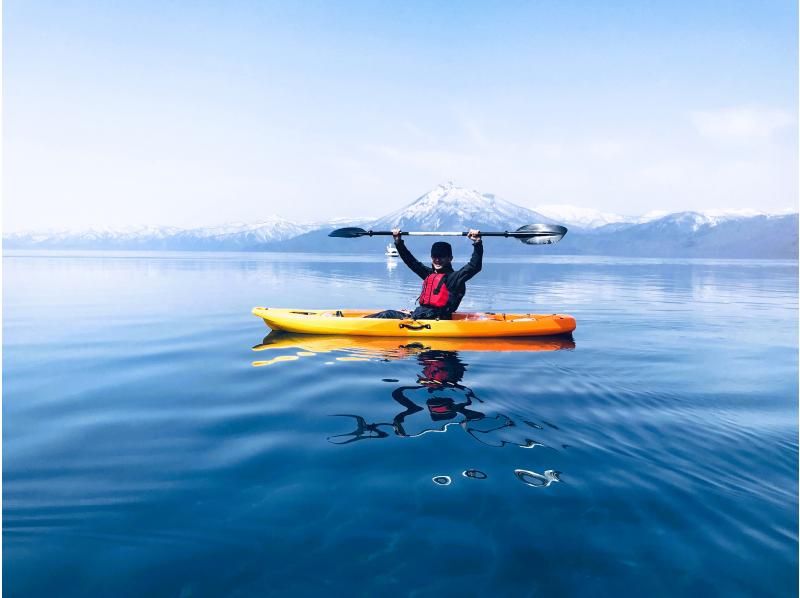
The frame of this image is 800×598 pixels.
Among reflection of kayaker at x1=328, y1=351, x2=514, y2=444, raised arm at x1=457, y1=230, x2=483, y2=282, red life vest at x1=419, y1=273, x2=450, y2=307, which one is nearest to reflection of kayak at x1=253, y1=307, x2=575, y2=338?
red life vest at x1=419, y1=273, x2=450, y2=307

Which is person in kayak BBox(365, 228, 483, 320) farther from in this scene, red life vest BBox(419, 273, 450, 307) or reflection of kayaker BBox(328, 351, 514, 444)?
reflection of kayaker BBox(328, 351, 514, 444)

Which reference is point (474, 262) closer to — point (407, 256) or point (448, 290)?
point (448, 290)

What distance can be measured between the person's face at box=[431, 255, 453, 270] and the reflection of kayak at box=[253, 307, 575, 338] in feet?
4.81

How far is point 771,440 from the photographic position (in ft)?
20.3

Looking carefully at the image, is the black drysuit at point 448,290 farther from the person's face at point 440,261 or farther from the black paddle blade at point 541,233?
the black paddle blade at point 541,233

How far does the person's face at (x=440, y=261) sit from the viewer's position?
13.0 meters

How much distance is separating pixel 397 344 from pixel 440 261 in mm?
2435

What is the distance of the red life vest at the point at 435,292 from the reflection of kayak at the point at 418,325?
651mm

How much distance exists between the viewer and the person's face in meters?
13.0

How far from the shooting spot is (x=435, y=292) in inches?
534

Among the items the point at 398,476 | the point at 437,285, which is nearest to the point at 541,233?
the point at 437,285

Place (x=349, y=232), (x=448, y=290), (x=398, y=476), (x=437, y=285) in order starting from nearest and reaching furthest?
(x=398, y=476) < (x=448, y=290) < (x=437, y=285) < (x=349, y=232)

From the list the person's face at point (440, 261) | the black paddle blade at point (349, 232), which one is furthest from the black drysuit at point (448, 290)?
the black paddle blade at point (349, 232)

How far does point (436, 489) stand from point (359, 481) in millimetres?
774
